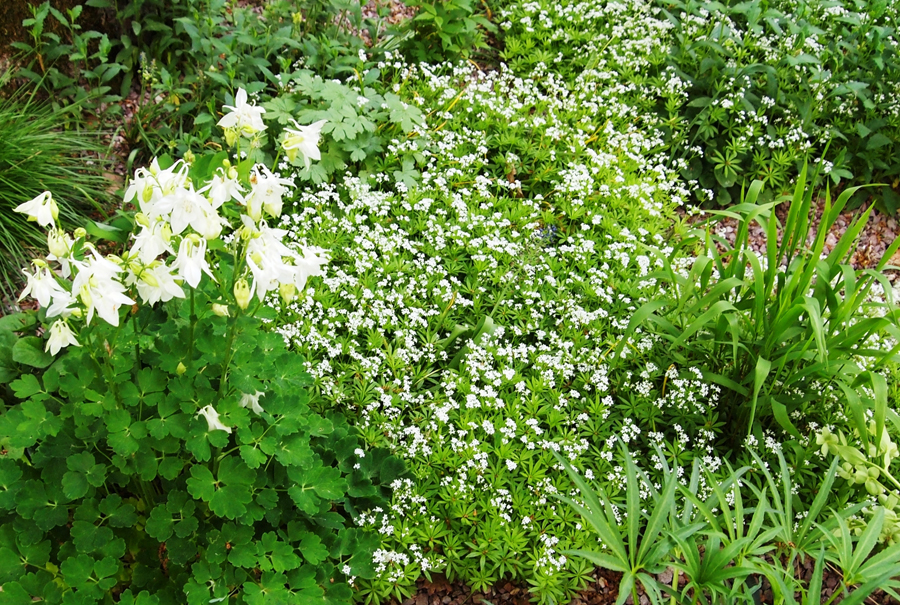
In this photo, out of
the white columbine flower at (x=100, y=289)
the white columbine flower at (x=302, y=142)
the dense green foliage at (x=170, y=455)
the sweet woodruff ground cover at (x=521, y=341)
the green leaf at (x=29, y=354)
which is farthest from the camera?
the sweet woodruff ground cover at (x=521, y=341)

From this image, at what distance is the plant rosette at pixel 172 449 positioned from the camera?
6.88ft

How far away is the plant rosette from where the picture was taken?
6.88 feet

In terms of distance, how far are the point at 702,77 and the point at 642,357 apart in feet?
8.15

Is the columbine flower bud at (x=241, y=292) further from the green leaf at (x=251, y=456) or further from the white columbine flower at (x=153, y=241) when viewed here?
the green leaf at (x=251, y=456)

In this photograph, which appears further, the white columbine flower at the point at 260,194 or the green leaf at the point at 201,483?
the green leaf at the point at 201,483

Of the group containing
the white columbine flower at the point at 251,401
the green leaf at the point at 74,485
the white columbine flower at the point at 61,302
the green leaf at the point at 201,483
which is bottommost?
the green leaf at the point at 74,485

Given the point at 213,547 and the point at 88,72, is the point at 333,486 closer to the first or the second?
the point at 213,547

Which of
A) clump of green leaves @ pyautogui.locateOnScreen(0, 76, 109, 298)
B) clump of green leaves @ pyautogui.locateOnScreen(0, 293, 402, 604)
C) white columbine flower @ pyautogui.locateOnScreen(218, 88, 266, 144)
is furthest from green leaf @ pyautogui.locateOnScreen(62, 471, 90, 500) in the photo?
clump of green leaves @ pyautogui.locateOnScreen(0, 76, 109, 298)

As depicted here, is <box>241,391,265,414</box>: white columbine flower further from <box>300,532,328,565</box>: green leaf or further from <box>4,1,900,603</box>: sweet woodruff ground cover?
<box>300,532,328,565</box>: green leaf

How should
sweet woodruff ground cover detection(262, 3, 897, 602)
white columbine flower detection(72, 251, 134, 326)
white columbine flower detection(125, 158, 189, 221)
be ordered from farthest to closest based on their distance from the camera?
1. sweet woodruff ground cover detection(262, 3, 897, 602)
2. white columbine flower detection(125, 158, 189, 221)
3. white columbine flower detection(72, 251, 134, 326)

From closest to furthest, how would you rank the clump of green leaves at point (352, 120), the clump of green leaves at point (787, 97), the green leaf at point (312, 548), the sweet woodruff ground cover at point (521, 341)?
the green leaf at point (312, 548), the sweet woodruff ground cover at point (521, 341), the clump of green leaves at point (352, 120), the clump of green leaves at point (787, 97)

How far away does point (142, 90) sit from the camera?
4512 mm

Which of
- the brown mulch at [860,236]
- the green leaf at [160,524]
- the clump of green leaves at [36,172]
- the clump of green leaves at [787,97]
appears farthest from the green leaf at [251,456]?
the clump of green leaves at [787,97]

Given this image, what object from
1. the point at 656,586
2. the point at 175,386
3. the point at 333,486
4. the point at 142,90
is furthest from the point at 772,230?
the point at 142,90
